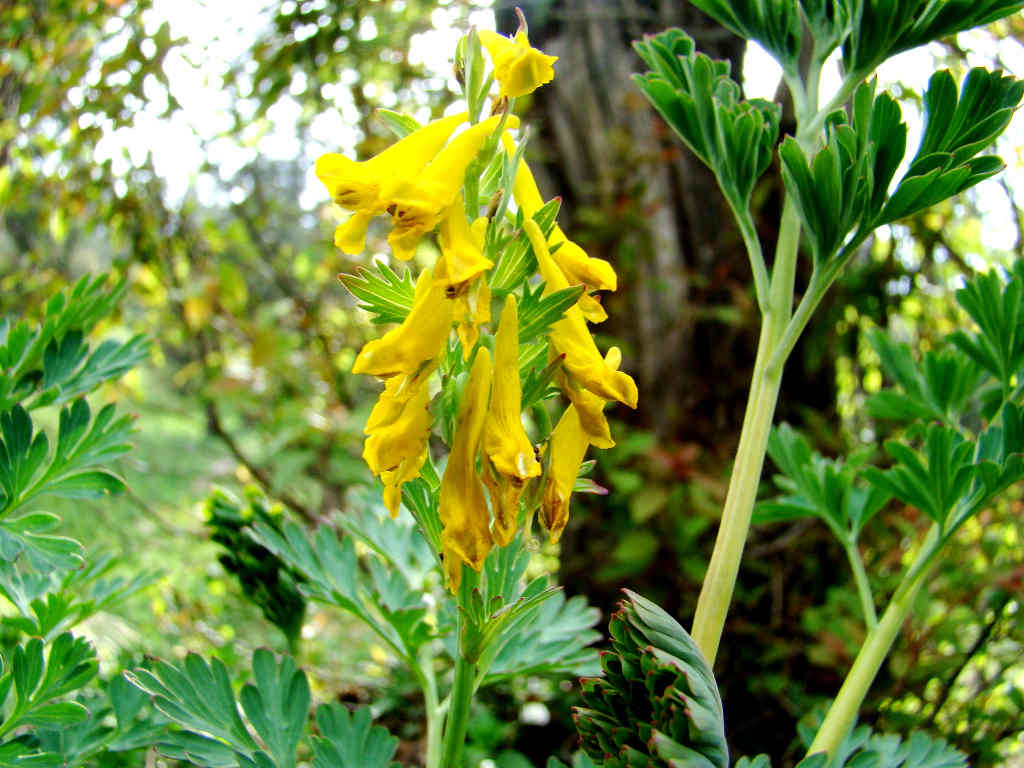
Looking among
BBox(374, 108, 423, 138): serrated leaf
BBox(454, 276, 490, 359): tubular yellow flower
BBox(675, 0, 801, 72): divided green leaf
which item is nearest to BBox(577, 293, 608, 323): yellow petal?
BBox(454, 276, 490, 359): tubular yellow flower

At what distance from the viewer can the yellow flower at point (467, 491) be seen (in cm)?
57

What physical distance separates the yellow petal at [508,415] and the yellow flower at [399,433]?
0.18 ft

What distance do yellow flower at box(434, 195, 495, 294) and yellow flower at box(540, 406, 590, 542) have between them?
0.15 m

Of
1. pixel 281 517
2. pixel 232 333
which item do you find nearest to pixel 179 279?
pixel 232 333

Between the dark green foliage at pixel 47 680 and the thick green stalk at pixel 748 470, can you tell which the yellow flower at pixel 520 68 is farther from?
the dark green foliage at pixel 47 680

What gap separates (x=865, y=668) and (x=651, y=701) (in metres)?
0.36

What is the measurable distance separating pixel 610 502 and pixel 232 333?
1.81 m

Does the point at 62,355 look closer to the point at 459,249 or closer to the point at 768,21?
the point at 459,249

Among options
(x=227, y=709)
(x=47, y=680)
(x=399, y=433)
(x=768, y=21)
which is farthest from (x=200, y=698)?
(x=768, y=21)

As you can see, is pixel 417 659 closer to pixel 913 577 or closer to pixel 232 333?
pixel 913 577

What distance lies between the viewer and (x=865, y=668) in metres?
0.76

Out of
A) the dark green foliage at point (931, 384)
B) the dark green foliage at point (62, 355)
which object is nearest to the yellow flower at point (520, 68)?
the dark green foliage at point (62, 355)

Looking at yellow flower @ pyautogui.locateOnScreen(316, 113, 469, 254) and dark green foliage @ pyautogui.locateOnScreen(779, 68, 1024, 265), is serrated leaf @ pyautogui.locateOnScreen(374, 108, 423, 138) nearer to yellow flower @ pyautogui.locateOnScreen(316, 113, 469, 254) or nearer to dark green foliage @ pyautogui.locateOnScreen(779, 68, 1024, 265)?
yellow flower @ pyautogui.locateOnScreen(316, 113, 469, 254)

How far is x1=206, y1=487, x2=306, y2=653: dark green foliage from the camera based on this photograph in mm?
938
